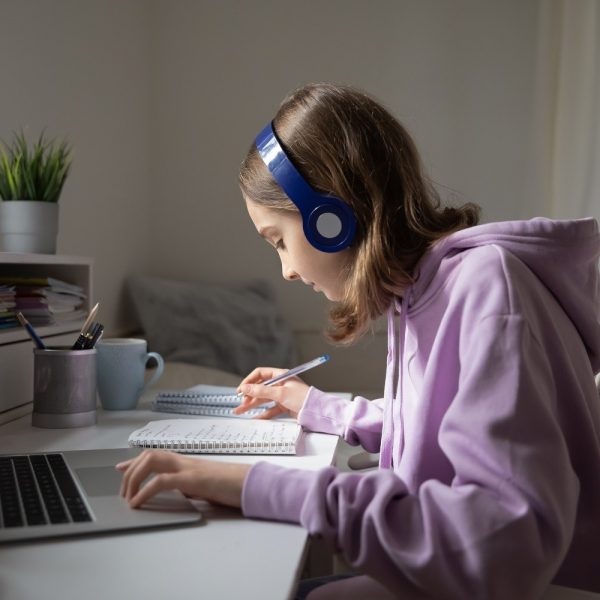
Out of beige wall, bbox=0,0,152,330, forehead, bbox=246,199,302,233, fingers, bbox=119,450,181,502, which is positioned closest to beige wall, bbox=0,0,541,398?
beige wall, bbox=0,0,152,330

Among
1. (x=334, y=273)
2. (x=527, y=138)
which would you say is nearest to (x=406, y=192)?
(x=334, y=273)

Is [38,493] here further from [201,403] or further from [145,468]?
[201,403]

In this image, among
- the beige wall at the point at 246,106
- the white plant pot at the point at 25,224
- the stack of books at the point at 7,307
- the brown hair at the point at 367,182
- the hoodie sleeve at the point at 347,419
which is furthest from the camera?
the beige wall at the point at 246,106

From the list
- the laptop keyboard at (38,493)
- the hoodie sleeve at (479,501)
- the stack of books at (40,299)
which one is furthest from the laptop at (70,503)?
the stack of books at (40,299)

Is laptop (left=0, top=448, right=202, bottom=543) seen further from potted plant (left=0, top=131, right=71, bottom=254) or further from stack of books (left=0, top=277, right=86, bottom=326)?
potted plant (left=0, top=131, right=71, bottom=254)

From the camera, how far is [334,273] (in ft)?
3.10

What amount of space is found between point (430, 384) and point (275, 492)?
0.19 metres

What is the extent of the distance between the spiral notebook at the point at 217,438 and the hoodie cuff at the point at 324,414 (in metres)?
0.03

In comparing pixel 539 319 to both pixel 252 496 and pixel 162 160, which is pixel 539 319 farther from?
pixel 162 160

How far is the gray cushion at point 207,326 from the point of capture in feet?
7.50

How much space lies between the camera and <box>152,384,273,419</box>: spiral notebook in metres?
1.21

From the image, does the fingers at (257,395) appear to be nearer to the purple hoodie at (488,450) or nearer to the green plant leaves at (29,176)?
the purple hoodie at (488,450)

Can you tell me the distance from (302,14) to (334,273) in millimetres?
1749

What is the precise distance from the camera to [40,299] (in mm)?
1299
